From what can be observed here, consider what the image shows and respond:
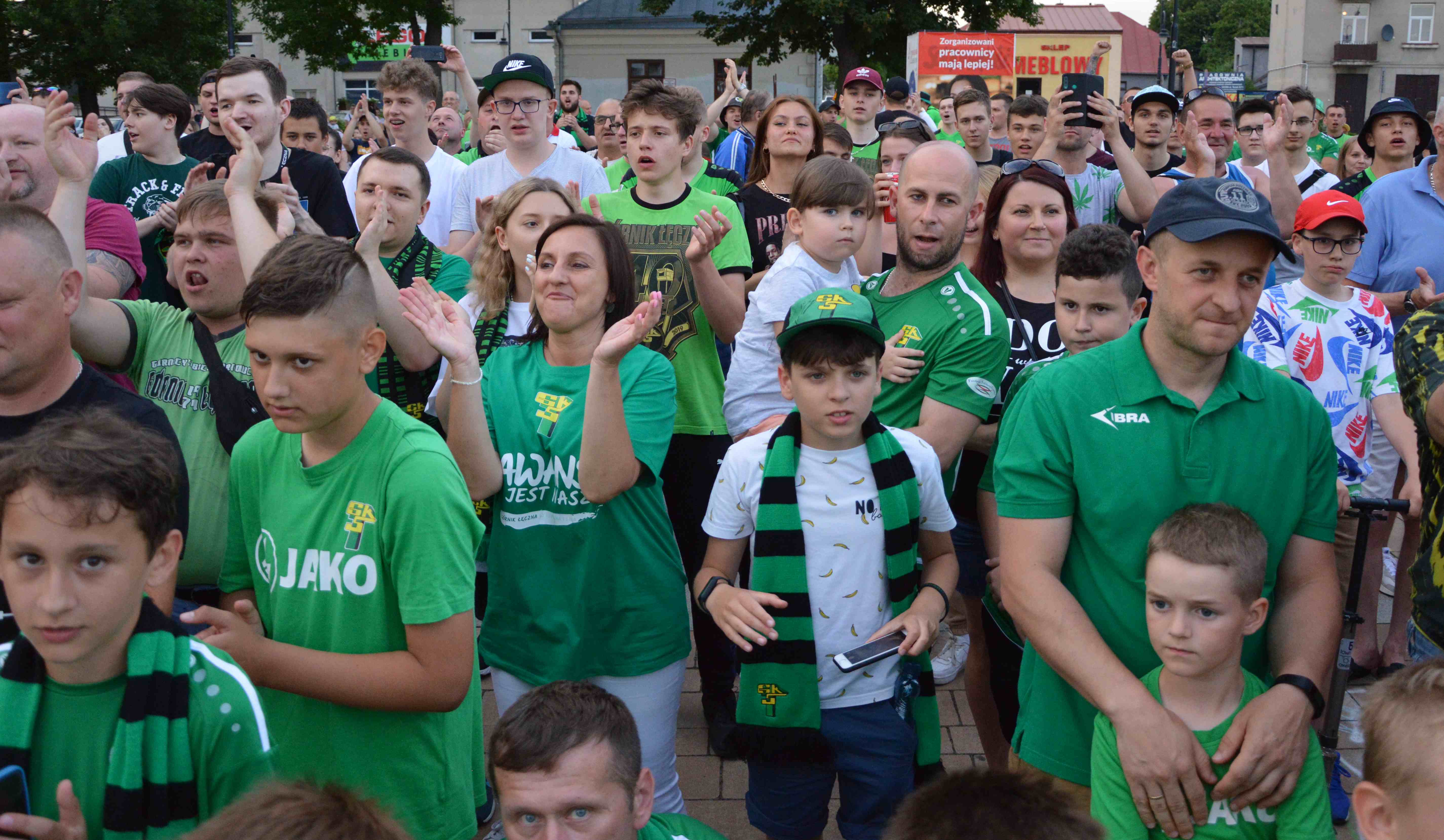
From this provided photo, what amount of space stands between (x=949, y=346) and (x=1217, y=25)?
10234 cm

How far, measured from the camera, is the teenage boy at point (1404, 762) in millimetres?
1693

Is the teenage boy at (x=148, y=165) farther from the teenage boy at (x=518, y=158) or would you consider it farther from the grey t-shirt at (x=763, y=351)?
the grey t-shirt at (x=763, y=351)

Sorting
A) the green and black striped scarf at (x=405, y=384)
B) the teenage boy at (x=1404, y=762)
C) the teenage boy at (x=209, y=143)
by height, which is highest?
the teenage boy at (x=209, y=143)

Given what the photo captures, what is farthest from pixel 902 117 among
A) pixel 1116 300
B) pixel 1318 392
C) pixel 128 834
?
pixel 128 834

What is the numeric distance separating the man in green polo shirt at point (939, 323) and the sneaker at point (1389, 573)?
3.24 metres

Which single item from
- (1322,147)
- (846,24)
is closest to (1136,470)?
(1322,147)

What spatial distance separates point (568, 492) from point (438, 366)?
3.47 feet

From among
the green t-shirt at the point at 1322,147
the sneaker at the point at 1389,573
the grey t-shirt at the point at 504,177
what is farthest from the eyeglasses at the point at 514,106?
the green t-shirt at the point at 1322,147

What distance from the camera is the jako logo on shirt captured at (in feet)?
7.54

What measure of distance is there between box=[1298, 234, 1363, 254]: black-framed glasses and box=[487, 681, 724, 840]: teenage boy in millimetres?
3534

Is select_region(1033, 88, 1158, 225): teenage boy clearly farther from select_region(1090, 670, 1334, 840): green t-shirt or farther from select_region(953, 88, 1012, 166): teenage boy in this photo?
select_region(1090, 670, 1334, 840): green t-shirt

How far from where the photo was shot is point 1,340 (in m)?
2.35

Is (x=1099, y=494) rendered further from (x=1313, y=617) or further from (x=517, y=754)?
(x=517, y=754)

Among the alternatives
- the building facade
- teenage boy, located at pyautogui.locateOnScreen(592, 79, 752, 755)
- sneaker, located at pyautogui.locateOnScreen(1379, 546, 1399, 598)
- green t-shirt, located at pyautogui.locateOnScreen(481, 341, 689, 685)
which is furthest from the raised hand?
the building facade
